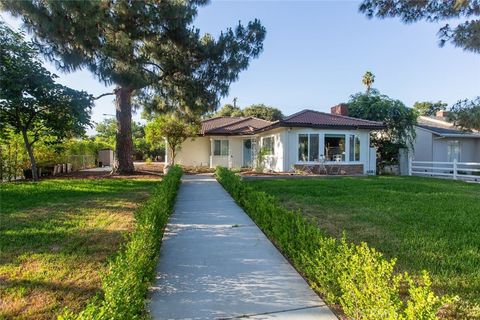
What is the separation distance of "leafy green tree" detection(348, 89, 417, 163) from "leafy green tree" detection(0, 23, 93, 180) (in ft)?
60.6

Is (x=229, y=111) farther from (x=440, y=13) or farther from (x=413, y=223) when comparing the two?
(x=413, y=223)

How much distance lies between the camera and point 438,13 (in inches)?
361

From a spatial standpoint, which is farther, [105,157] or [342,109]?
[105,157]

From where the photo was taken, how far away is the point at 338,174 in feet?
66.4

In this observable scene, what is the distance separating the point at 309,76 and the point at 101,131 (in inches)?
2192

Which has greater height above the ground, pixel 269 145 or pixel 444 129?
pixel 444 129

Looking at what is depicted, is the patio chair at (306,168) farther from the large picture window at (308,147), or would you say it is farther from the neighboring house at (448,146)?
the neighboring house at (448,146)

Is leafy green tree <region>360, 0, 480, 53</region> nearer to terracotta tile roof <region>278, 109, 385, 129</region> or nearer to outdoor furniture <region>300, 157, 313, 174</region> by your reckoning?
terracotta tile roof <region>278, 109, 385, 129</region>

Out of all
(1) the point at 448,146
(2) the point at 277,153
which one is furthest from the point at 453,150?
(2) the point at 277,153

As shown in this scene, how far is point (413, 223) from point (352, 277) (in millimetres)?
4840

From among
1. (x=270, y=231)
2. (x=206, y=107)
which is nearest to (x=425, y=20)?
(x=270, y=231)

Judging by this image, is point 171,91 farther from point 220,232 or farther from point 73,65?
point 220,232

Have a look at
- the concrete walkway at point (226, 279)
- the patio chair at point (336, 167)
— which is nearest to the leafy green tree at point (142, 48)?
the concrete walkway at point (226, 279)

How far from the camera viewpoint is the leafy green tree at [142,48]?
36.1ft
